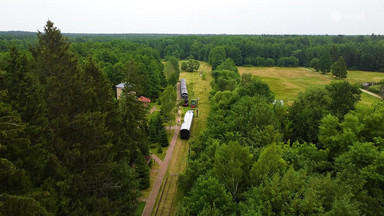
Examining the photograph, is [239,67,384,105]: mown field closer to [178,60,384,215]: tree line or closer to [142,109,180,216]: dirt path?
[178,60,384,215]: tree line

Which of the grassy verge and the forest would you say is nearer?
the forest

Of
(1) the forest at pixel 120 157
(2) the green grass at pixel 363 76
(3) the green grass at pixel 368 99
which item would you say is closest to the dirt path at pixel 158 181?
(1) the forest at pixel 120 157

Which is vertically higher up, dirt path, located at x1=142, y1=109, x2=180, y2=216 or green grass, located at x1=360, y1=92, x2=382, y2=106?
green grass, located at x1=360, y1=92, x2=382, y2=106

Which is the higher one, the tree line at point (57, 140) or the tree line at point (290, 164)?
the tree line at point (57, 140)

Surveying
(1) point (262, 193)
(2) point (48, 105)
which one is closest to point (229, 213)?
(1) point (262, 193)

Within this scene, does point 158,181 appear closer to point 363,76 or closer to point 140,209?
point 140,209

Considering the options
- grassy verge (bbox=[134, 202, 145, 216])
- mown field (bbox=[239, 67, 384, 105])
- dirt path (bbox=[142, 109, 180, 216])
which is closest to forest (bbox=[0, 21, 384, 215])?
dirt path (bbox=[142, 109, 180, 216])

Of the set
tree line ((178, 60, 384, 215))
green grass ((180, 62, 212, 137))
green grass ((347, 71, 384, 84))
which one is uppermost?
tree line ((178, 60, 384, 215))

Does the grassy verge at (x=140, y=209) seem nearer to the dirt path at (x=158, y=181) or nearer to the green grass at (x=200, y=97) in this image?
the dirt path at (x=158, y=181)

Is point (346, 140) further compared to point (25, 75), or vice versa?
point (346, 140)

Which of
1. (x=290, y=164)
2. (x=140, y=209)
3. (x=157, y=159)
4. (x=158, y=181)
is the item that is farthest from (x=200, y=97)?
(x=290, y=164)

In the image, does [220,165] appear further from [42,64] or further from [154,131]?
[154,131]
